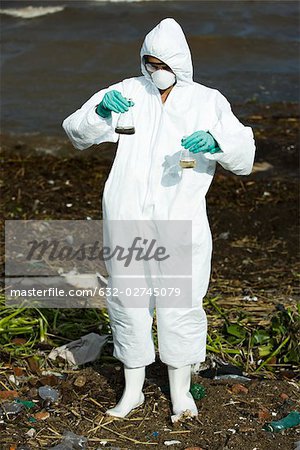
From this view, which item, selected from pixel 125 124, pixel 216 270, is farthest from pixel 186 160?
pixel 216 270

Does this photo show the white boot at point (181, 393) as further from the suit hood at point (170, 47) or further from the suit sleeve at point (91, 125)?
the suit hood at point (170, 47)

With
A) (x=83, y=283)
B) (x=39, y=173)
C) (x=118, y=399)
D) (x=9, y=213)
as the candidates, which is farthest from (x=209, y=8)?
(x=118, y=399)

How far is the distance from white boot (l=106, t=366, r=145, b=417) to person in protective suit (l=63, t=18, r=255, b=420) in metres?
0.32

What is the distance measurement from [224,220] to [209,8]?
1057 centimetres

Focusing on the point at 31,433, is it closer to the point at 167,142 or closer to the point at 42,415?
the point at 42,415

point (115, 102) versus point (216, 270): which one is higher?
point (115, 102)

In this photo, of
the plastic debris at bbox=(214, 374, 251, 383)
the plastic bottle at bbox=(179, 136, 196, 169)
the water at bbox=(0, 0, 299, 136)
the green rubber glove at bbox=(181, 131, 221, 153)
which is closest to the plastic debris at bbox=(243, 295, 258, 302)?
the plastic debris at bbox=(214, 374, 251, 383)

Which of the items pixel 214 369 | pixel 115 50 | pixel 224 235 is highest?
pixel 214 369

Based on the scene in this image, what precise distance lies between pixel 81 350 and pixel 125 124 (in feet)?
5.60

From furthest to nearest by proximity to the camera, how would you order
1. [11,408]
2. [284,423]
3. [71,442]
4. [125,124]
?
[11,408]
[284,423]
[71,442]
[125,124]

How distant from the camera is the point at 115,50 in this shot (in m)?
14.6

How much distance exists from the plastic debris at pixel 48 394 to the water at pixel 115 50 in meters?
5.98

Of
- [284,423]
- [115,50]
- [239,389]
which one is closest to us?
[284,423]

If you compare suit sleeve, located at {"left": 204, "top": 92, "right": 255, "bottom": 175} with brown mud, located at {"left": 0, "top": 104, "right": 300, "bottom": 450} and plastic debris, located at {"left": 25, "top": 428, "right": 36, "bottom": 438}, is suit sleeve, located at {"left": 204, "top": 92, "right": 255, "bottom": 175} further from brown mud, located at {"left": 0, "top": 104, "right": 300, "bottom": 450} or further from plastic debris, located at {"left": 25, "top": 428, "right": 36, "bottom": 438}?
plastic debris, located at {"left": 25, "top": 428, "right": 36, "bottom": 438}
